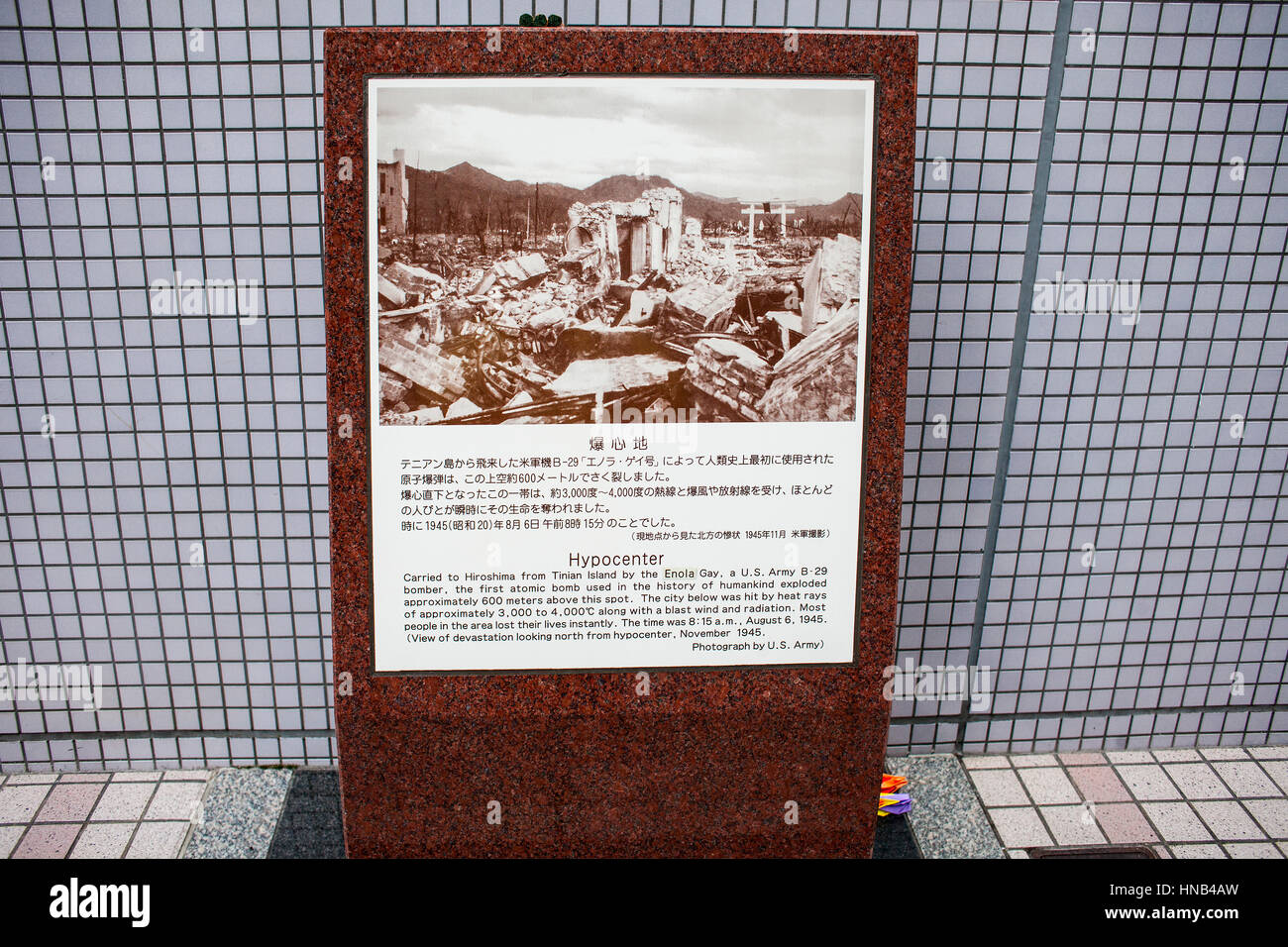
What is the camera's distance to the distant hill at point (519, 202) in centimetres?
208

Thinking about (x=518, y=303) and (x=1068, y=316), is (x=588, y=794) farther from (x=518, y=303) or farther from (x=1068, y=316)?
(x=1068, y=316)

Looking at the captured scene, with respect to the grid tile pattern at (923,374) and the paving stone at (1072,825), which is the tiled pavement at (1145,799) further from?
the grid tile pattern at (923,374)

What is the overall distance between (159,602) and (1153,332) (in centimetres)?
390

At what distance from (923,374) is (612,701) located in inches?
65.0

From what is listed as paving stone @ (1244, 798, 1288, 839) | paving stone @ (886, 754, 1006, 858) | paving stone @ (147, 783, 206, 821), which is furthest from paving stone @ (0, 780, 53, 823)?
paving stone @ (1244, 798, 1288, 839)

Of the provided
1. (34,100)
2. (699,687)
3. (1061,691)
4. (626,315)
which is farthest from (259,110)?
(1061,691)

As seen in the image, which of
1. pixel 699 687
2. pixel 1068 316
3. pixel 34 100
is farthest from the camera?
pixel 1068 316

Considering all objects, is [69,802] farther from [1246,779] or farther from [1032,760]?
[1246,779]

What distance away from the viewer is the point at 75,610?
3055mm

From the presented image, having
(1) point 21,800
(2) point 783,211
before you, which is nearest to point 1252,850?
(2) point 783,211

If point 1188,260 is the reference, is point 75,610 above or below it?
below

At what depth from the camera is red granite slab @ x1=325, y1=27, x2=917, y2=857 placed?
2.07m

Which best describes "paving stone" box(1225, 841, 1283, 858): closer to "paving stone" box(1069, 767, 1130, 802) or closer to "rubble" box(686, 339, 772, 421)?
"paving stone" box(1069, 767, 1130, 802)

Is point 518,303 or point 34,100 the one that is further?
point 34,100
